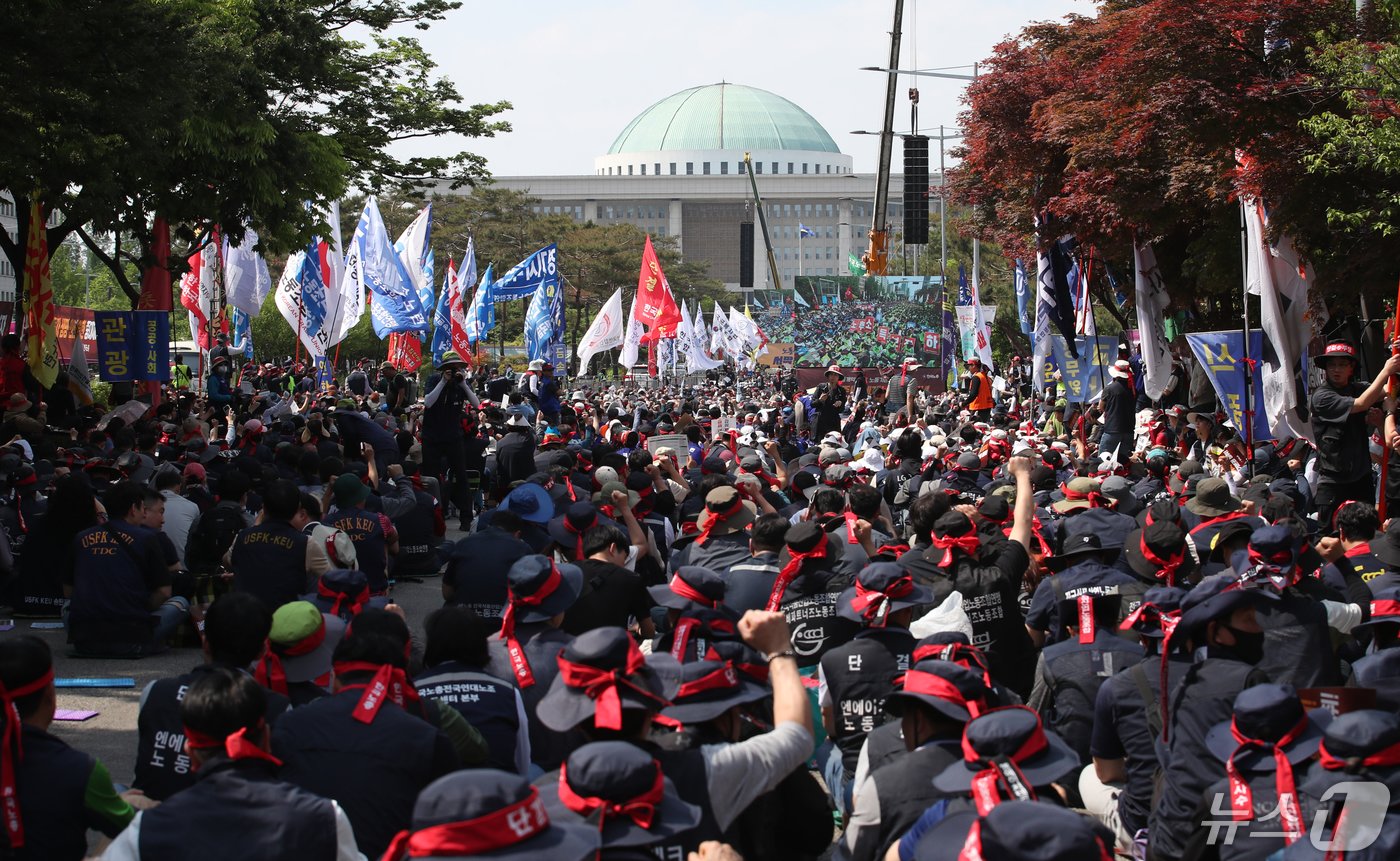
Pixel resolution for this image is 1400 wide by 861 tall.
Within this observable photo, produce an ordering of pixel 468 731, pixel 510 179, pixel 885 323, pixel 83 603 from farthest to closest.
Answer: pixel 510 179, pixel 885 323, pixel 83 603, pixel 468 731

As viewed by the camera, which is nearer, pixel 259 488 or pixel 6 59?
pixel 6 59

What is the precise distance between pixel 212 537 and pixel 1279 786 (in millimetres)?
8397

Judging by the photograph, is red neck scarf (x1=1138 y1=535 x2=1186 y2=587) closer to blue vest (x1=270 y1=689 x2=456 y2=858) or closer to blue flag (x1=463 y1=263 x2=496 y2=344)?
blue vest (x1=270 y1=689 x2=456 y2=858)

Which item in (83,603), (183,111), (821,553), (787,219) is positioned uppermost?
(787,219)

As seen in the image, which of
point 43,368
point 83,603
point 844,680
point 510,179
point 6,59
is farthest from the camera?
point 510,179

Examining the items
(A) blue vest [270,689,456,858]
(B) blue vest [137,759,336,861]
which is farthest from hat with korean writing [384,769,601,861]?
(A) blue vest [270,689,456,858]

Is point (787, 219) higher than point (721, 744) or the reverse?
higher

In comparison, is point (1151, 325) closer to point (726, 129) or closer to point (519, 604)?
point (519, 604)

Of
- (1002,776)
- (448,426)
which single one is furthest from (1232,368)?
(1002,776)

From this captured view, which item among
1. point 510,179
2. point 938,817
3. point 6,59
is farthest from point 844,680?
point 510,179

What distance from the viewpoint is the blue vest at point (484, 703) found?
18.1 ft

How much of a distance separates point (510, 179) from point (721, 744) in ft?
503

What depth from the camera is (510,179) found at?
154 m

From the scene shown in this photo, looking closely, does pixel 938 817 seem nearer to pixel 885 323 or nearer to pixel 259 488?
pixel 259 488
